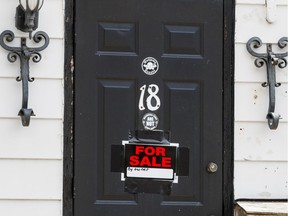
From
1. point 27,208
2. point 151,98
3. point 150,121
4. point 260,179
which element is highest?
point 151,98

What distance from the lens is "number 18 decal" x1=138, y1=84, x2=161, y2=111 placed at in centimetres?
420

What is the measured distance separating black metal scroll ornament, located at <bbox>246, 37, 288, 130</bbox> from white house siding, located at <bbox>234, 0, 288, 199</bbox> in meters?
0.03

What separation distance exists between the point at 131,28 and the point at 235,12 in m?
0.65

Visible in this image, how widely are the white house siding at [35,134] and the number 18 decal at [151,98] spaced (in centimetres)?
48

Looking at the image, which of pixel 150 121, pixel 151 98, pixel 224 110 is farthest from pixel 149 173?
pixel 224 110

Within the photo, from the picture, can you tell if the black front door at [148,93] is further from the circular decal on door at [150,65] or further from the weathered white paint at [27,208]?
the weathered white paint at [27,208]

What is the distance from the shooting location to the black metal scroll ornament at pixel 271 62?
4227 mm

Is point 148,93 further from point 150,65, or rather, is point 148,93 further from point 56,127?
point 56,127

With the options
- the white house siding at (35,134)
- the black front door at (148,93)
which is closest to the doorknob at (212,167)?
the black front door at (148,93)

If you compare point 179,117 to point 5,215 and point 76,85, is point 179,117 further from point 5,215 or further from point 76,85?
point 5,215

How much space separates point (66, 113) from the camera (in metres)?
4.15

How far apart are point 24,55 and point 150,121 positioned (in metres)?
0.85

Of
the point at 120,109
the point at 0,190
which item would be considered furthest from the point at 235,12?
the point at 0,190

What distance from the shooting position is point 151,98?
421cm
